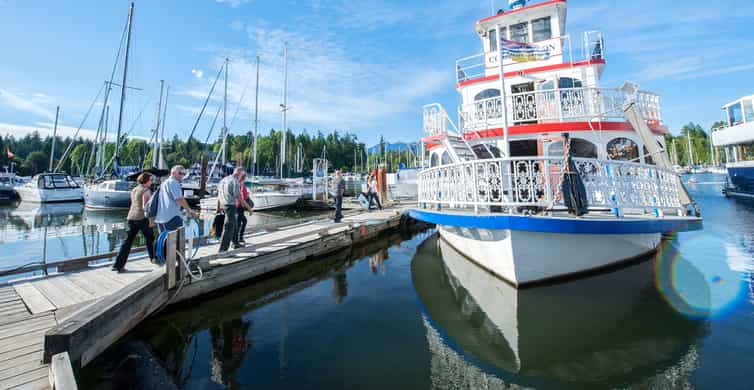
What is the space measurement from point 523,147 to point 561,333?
18.8ft

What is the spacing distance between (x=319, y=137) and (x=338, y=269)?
90.8 meters

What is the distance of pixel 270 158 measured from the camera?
7688 centimetres

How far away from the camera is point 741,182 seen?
70.9 ft

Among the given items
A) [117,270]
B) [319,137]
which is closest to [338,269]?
[117,270]

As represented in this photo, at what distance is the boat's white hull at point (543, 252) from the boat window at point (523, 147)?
3286 millimetres

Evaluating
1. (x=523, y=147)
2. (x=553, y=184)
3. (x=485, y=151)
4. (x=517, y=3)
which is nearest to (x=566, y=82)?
(x=523, y=147)

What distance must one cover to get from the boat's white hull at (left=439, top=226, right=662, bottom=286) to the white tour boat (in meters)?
0.02

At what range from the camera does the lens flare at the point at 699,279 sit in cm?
495

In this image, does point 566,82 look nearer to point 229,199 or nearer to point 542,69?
point 542,69

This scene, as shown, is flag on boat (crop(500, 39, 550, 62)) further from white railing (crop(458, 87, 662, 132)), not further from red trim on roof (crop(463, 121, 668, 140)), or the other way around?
red trim on roof (crop(463, 121, 668, 140))

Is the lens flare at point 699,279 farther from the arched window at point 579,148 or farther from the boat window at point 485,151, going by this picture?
the boat window at point 485,151

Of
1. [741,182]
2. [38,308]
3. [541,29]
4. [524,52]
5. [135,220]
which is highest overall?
[541,29]

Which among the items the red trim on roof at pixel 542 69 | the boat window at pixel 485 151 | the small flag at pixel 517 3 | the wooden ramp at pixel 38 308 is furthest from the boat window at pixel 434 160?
the wooden ramp at pixel 38 308

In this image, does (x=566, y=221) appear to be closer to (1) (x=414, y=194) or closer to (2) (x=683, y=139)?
(1) (x=414, y=194)
